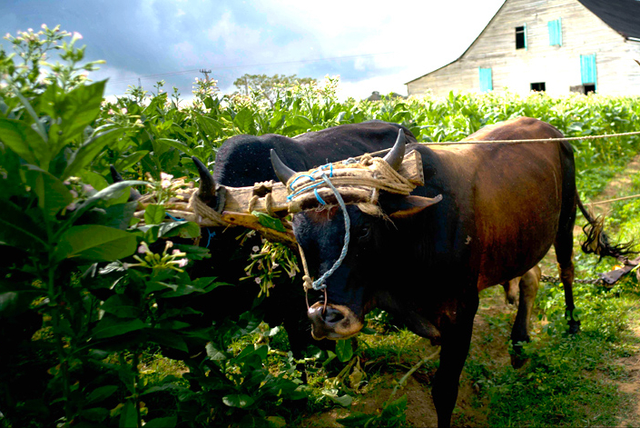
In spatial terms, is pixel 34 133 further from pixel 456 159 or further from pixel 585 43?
pixel 585 43

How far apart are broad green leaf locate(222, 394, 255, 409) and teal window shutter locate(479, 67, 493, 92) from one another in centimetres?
2668

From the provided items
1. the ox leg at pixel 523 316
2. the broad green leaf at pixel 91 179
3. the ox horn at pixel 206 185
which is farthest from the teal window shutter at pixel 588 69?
the broad green leaf at pixel 91 179

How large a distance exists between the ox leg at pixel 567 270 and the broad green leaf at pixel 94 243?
434 centimetres

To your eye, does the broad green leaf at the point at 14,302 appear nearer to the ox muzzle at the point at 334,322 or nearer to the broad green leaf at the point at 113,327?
the broad green leaf at the point at 113,327

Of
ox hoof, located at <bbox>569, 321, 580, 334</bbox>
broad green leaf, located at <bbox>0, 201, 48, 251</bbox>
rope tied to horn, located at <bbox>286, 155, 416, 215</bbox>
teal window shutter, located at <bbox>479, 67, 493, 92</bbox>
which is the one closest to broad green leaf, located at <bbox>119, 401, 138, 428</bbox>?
broad green leaf, located at <bbox>0, 201, 48, 251</bbox>

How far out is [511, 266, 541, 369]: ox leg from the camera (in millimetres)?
4484

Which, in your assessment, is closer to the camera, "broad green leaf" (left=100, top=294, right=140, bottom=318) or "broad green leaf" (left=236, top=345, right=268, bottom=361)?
"broad green leaf" (left=100, top=294, right=140, bottom=318)

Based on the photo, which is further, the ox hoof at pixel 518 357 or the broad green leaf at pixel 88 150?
the ox hoof at pixel 518 357

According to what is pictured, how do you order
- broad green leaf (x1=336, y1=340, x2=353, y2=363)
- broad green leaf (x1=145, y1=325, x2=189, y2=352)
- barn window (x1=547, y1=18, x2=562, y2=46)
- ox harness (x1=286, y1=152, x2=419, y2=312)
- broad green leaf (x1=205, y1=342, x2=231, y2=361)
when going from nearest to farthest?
broad green leaf (x1=145, y1=325, x2=189, y2=352), ox harness (x1=286, y1=152, x2=419, y2=312), broad green leaf (x1=205, y1=342, x2=231, y2=361), broad green leaf (x1=336, y1=340, x2=353, y2=363), barn window (x1=547, y1=18, x2=562, y2=46)

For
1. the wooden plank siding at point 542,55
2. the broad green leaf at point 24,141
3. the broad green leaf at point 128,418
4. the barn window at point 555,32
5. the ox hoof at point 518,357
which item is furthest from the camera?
the barn window at point 555,32

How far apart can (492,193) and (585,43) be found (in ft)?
79.8

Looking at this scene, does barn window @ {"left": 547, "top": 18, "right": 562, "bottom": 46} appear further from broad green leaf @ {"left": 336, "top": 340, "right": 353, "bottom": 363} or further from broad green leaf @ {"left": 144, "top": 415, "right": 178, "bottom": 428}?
broad green leaf @ {"left": 144, "top": 415, "right": 178, "bottom": 428}

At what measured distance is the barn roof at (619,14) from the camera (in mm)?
23348

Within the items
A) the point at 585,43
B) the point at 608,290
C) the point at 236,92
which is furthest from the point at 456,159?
the point at 585,43
